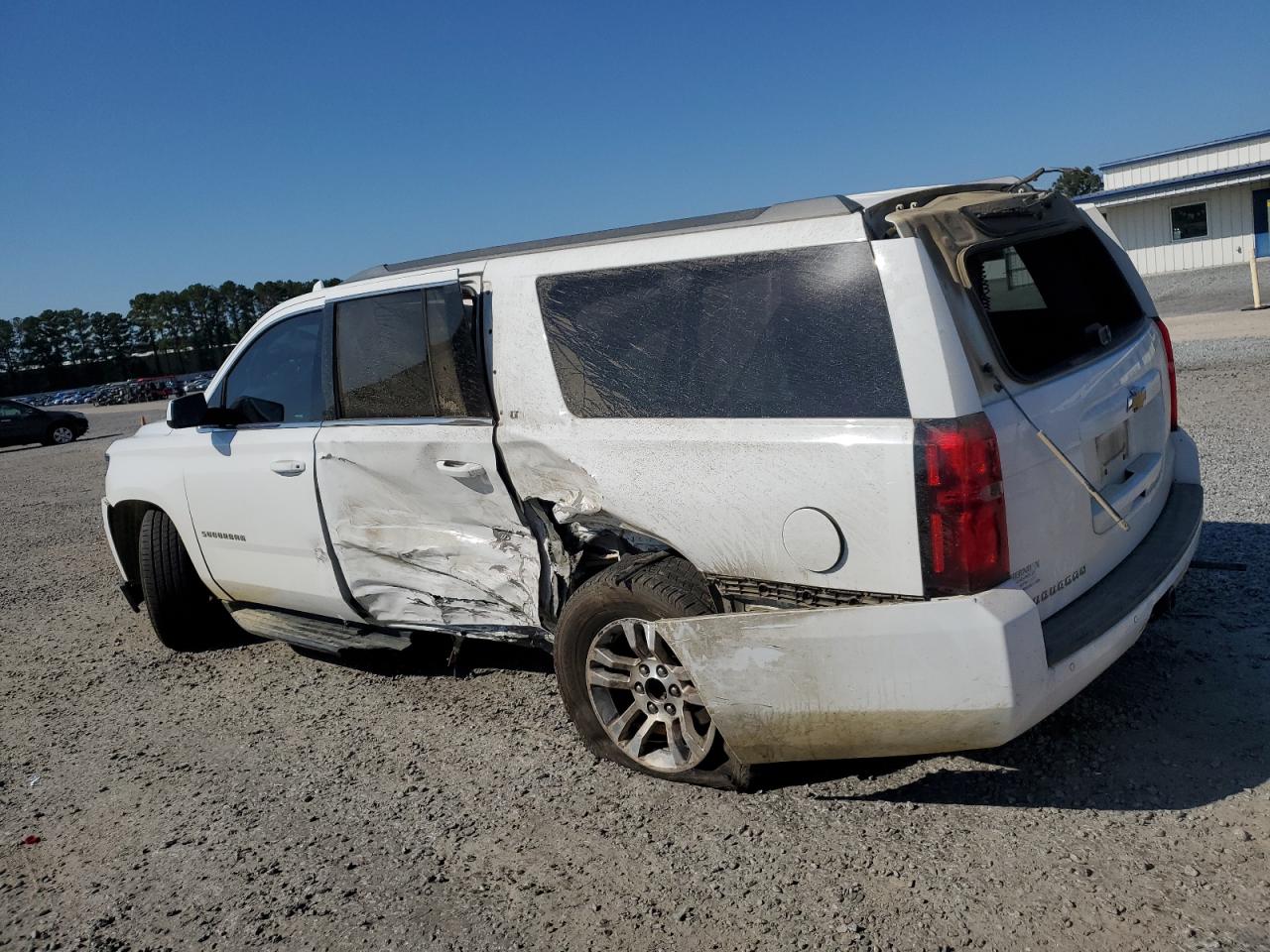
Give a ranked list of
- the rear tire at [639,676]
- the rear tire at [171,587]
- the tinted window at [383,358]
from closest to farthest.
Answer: the rear tire at [639,676] < the tinted window at [383,358] < the rear tire at [171,587]

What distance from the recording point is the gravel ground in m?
2.83

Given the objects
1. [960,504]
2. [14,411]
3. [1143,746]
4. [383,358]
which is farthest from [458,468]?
[14,411]

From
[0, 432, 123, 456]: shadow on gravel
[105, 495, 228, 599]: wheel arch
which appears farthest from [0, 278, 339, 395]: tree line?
[105, 495, 228, 599]: wheel arch

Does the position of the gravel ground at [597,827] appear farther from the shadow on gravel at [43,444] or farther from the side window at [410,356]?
the shadow on gravel at [43,444]

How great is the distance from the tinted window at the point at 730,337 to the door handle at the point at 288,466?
160cm

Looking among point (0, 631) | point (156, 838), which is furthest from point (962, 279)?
point (0, 631)

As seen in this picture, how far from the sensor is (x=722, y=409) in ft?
10.8

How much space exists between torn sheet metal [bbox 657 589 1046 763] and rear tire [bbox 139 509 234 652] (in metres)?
3.56

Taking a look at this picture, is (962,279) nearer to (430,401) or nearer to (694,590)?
(694,590)

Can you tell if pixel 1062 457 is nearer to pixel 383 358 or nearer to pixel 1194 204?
pixel 383 358

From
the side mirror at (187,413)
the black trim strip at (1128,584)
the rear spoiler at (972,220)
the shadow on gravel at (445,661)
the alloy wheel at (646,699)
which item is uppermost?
the rear spoiler at (972,220)

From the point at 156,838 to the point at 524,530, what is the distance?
1.77m

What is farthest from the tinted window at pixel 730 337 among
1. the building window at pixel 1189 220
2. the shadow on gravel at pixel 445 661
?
the building window at pixel 1189 220

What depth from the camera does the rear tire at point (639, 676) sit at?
3457 mm
